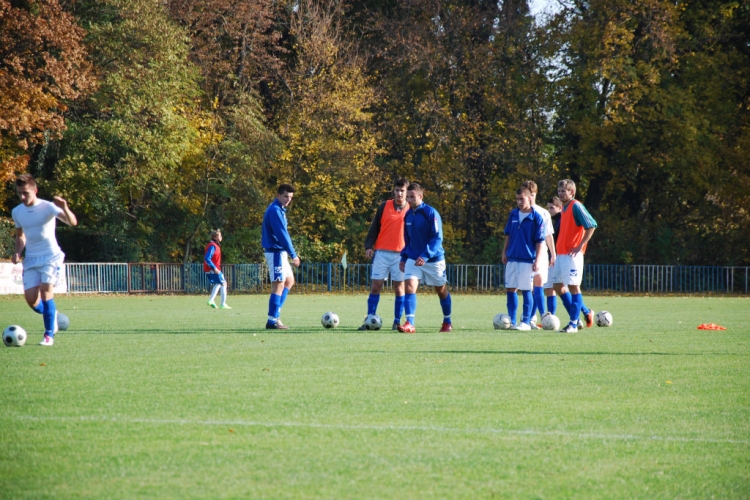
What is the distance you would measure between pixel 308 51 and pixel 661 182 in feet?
57.7

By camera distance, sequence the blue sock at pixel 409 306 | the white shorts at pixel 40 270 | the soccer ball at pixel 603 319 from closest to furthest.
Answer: the white shorts at pixel 40 270, the blue sock at pixel 409 306, the soccer ball at pixel 603 319

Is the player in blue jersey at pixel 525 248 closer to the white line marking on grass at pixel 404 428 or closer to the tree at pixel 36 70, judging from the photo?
the white line marking on grass at pixel 404 428

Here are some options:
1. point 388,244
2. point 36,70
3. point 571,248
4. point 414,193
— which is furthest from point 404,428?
point 36,70

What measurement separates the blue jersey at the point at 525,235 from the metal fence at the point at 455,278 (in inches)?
945

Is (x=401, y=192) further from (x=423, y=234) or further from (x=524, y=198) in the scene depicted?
(x=524, y=198)

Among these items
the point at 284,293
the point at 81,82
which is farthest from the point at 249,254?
the point at 284,293

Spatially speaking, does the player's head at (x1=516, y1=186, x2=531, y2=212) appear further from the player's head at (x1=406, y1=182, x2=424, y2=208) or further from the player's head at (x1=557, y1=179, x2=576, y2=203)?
the player's head at (x1=406, y1=182, x2=424, y2=208)

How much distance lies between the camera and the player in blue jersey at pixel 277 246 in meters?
15.2

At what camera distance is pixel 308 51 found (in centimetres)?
4100

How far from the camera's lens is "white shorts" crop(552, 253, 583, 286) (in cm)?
1534

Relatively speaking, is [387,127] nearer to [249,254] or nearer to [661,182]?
[249,254]

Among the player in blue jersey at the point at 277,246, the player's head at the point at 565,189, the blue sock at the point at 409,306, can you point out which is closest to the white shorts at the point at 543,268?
the player's head at the point at 565,189

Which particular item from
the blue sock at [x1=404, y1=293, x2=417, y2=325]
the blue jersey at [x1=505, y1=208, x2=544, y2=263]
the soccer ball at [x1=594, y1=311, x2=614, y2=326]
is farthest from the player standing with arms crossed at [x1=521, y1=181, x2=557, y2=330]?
the blue sock at [x1=404, y1=293, x2=417, y2=325]

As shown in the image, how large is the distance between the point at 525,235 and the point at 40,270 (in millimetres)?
7568
